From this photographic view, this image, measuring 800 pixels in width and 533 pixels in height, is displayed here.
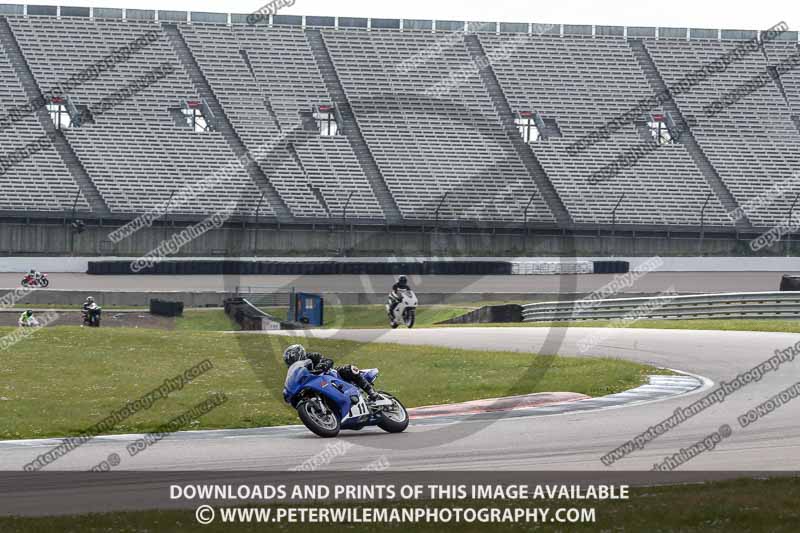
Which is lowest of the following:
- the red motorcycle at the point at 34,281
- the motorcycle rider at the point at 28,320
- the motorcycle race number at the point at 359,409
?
the motorcycle race number at the point at 359,409

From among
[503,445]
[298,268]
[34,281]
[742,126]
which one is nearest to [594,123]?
[742,126]

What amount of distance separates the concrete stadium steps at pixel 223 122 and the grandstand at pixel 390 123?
0.38 feet

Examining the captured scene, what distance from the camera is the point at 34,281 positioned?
159 ft

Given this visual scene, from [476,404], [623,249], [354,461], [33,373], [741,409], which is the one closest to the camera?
[354,461]

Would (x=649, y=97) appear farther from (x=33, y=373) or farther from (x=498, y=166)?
(x=33, y=373)

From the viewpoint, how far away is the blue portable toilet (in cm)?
4212

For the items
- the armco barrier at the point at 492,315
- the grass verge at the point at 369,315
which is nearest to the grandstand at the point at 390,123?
→ the grass verge at the point at 369,315

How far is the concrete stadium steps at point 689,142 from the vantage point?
6425 cm

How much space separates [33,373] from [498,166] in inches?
1790

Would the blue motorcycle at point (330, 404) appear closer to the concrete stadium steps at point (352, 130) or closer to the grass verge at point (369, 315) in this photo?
the grass verge at point (369, 315)

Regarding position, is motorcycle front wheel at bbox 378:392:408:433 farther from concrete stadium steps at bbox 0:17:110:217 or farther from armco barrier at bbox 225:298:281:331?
concrete stadium steps at bbox 0:17:110:217

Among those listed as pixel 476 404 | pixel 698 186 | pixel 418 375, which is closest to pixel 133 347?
pixel 418 375

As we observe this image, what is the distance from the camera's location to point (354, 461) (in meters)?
13.0

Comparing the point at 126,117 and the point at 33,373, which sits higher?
the point at 126,117
